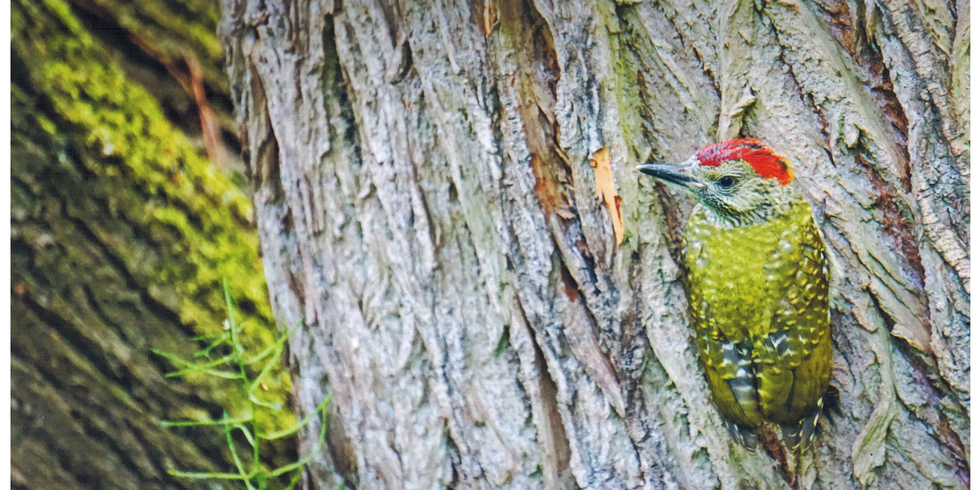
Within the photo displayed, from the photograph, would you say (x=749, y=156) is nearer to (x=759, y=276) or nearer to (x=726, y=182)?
(x=726, y=182)

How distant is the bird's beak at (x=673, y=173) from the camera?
107cm

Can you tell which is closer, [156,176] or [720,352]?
[720,352]

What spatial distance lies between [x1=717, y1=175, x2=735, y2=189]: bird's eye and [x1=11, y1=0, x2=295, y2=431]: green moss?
0.94 metres

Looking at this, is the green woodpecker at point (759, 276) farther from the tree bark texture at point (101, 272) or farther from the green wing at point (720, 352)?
the tree bark texture at point (101, 272)

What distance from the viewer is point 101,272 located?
140 centimetres

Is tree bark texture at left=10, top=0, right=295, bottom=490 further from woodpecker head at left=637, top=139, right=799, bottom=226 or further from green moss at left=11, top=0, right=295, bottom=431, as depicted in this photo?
woodpecker head at left=637, top=139, right=799, bottom=226

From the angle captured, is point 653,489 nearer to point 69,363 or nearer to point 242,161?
point 242,161

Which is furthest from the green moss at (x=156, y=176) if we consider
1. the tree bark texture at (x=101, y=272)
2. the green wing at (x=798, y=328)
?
the green wing at (x=798, y=328)

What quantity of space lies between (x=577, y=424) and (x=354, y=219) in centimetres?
56

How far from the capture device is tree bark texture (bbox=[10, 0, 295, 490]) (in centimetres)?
138

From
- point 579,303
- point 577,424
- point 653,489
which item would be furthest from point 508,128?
point 653,489

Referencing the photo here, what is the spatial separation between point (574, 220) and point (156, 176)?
874 millimetres

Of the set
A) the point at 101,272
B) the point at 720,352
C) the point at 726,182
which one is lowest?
the point at 720,352

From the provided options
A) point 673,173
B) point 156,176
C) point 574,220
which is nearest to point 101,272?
point 156,176
